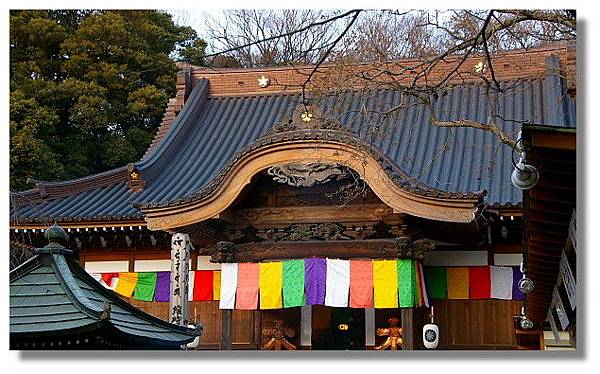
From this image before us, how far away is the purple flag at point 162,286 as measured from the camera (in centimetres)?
1170

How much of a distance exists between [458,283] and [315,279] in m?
1.80

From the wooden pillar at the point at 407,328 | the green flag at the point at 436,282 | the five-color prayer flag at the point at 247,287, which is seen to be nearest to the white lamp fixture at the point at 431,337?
the wooden pillar at the point at 407,328

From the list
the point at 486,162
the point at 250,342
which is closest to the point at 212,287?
the point at 250,342

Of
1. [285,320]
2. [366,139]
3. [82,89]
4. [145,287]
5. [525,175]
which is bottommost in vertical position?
[285,320]

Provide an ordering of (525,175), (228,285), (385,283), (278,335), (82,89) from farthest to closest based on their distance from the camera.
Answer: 1. (82,89)
2. (278,335)
3. (228,285)
4. (385,283)
5. (525,175)

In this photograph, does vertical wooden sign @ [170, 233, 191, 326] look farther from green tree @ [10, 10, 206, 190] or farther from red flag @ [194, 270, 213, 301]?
green tree @ [10, 10, 206, 190]

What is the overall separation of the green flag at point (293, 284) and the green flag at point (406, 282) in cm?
115

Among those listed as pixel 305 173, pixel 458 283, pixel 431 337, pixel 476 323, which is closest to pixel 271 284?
pixel 305 173

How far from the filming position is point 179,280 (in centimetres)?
941

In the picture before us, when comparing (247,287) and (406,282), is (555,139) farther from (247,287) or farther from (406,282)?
(247,287)

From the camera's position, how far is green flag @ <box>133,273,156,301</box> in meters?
11.8

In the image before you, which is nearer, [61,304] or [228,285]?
Answer: [61,304]

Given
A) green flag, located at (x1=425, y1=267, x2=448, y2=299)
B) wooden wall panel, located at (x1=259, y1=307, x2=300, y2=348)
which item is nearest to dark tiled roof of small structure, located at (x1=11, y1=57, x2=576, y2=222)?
green flag, located at (x1=425, y1=267, x2=448, y2=299)

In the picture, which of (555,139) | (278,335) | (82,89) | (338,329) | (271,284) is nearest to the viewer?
(555,139)
